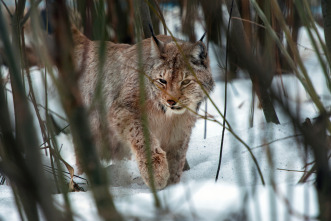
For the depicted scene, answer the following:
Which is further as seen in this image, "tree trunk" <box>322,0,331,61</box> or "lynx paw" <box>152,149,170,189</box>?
"lynx paw" <box>152,149,170,189</box>

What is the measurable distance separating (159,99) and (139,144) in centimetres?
41

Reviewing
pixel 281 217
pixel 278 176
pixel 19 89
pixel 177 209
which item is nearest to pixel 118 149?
pixel 278 176

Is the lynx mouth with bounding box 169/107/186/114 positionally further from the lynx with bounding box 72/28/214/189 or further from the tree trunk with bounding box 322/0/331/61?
the tree trunk with bounding box 322/0/331/61

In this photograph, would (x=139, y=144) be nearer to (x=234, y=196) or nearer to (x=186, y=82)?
(x=186, y=82)

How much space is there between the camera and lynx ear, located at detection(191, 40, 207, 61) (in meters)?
3.59

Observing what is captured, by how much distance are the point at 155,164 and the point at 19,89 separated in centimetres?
216

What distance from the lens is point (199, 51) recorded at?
145 inches

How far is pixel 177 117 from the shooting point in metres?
3.82

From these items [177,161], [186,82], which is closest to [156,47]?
[186,82]

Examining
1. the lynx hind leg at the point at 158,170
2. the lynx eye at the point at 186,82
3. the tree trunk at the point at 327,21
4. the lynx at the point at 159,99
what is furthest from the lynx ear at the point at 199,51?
the tree trunk at the point at 327,21

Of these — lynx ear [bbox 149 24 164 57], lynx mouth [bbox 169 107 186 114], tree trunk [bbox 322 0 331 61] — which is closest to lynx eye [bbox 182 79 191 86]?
lynx mouth [bbox 169 107 186 114]

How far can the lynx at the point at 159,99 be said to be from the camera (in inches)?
139

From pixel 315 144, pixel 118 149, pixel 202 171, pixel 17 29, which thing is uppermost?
pixel 17 29

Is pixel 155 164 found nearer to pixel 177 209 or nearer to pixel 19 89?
pixel 177 209
